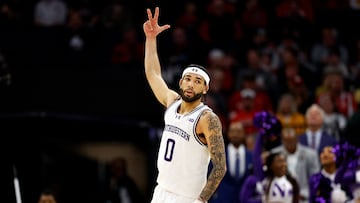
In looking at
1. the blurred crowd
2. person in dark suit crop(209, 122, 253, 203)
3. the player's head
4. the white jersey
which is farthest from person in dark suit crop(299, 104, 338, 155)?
the white jersey

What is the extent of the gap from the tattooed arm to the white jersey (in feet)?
0.32

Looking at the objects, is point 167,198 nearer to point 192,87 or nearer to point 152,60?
point 192,87

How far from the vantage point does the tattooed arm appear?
9719mm

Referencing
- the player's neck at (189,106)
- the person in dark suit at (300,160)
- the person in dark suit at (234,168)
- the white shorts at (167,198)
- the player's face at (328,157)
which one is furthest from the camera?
the person in dark suit at (300,160)

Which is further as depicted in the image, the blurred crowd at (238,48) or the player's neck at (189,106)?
the blurred crowd at (238,48)

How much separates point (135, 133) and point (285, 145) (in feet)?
11.9

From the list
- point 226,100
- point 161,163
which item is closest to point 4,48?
point 226,100

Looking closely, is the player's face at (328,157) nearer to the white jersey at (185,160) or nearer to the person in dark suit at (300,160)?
the person in dark suit at (300,160)

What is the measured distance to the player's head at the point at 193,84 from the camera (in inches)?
400

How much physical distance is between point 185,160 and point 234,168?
453 centimetres

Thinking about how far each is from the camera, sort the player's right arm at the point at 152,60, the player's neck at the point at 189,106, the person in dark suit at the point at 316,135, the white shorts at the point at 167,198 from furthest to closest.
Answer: the person in dark suit at the point at 316,135
the player's right arm at the point at 152,60
the player's neck at the point at 189,106
the white shorts at the point at 167,198

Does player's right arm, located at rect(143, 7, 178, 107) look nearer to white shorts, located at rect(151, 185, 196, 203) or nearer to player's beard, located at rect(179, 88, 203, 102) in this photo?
player's beard, located at rect(179, 88, 203, 102)

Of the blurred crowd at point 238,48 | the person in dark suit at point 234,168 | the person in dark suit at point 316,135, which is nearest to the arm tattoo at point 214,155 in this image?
the person in dark suit at point 234,168

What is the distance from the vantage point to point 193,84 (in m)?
10.2
